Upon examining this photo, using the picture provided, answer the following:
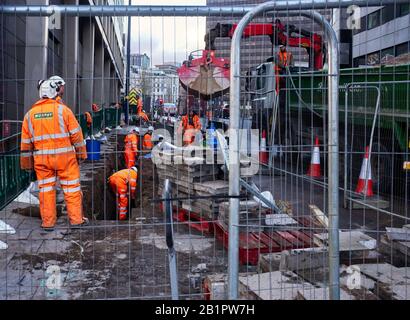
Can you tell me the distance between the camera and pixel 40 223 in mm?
6641

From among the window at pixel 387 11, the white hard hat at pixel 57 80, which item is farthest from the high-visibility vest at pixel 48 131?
the window at pixel 387 11

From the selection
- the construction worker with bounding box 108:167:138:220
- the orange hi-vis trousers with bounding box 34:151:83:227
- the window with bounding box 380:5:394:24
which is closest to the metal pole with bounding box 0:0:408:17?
the window with bounding box 380:5:394:24

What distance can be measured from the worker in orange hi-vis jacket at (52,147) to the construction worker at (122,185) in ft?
7.17

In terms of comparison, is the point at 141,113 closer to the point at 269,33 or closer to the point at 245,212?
the point at 245,212

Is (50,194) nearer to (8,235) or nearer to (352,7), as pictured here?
(8,235)

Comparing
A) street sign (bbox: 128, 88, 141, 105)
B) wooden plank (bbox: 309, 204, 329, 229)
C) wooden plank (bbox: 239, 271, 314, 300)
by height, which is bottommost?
wooden plank (bbox: 239, 271, 314, 300)

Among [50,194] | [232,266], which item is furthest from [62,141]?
[232,266]

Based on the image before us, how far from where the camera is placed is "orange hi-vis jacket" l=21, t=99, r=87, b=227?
18.8 ft

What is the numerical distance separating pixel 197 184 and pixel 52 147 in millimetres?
1820

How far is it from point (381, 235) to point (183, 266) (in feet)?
7.23

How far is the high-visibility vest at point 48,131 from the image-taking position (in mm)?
5707

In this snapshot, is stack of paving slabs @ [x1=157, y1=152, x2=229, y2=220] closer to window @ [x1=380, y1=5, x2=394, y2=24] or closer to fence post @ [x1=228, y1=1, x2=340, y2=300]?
fence post @ [x1=228, y1=1, x2=340, y2=300]
